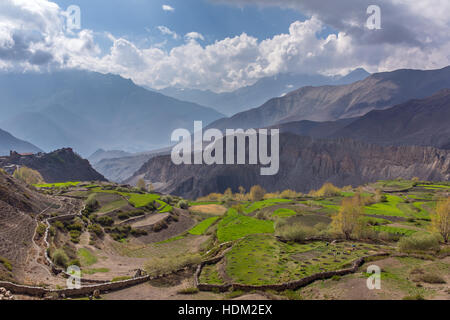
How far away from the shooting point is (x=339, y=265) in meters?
22.6

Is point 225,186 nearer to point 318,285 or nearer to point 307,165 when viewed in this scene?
point 307,165

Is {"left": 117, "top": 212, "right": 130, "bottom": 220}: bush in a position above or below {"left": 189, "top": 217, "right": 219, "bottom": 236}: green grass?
above

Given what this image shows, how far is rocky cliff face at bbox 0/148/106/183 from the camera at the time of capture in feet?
399

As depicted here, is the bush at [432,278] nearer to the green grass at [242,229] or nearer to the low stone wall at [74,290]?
the low stone wall at [74,290]

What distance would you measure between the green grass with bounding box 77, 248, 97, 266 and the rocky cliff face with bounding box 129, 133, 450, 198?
133003mm

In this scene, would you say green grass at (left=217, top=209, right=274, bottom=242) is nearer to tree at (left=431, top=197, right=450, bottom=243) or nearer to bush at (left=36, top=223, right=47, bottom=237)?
tree at (left=431, top=197, right=450, bottom=243)

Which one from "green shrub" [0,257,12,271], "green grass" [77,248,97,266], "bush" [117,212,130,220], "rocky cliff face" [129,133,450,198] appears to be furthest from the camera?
"rocky cliff face" [129,133,450,198]

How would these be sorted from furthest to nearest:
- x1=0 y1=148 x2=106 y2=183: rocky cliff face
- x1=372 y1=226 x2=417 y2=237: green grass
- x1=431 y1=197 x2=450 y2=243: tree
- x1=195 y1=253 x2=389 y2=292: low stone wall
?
x1=0 y1=148 x2=106 y2=183: rocky cliff face < x1=372 y1=226 x2=417 y2=237: green grass < x1=431 y1=197 x2=450 y2=243: tree < x1=195 y1=253 x2=389 y2=292: low stone wall

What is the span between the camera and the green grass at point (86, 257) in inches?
1126

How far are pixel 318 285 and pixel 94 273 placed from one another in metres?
20.7

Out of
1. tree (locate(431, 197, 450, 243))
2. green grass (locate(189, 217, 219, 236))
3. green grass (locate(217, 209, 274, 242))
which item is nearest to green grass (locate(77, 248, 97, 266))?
green grass (locate(217, 209, 274, 242))

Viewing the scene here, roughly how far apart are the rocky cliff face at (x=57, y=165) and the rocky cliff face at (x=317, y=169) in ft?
184

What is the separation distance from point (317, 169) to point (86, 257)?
164665 millimetres
